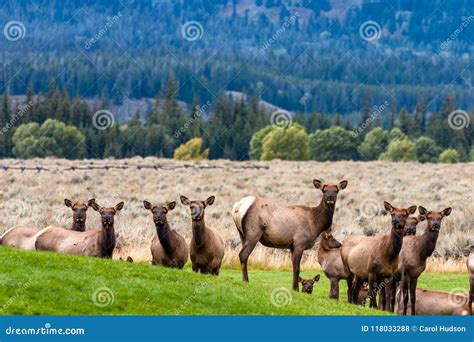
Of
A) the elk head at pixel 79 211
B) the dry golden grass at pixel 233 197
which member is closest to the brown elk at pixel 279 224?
the elk head at pixel 79 211

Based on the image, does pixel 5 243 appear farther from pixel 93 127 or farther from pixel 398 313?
pixel 93 127

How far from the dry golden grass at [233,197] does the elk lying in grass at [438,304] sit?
7.37 m

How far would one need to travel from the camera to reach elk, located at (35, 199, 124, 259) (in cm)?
2477

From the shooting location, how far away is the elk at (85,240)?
81.3 ft

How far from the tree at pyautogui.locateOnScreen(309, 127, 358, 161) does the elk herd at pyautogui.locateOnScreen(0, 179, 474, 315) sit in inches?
5664

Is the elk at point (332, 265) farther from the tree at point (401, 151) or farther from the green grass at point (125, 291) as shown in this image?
the tree at point (401, 151)

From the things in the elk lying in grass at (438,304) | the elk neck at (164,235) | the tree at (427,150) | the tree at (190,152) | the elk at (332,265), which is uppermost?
the tree at (427,150)

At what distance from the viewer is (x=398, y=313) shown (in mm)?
22234

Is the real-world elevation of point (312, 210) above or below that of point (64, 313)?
above

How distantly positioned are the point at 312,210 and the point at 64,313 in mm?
7921

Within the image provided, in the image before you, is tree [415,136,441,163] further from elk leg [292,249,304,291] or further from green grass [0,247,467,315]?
green grass [0,247,467,315]

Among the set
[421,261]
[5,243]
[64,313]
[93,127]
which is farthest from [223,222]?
[93,127]

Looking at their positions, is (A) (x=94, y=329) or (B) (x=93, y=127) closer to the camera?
(A) (x=94, y=329)

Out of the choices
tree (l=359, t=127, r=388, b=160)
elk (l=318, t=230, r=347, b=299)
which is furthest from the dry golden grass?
tree (l=359, t=127, r=388, b=160)
